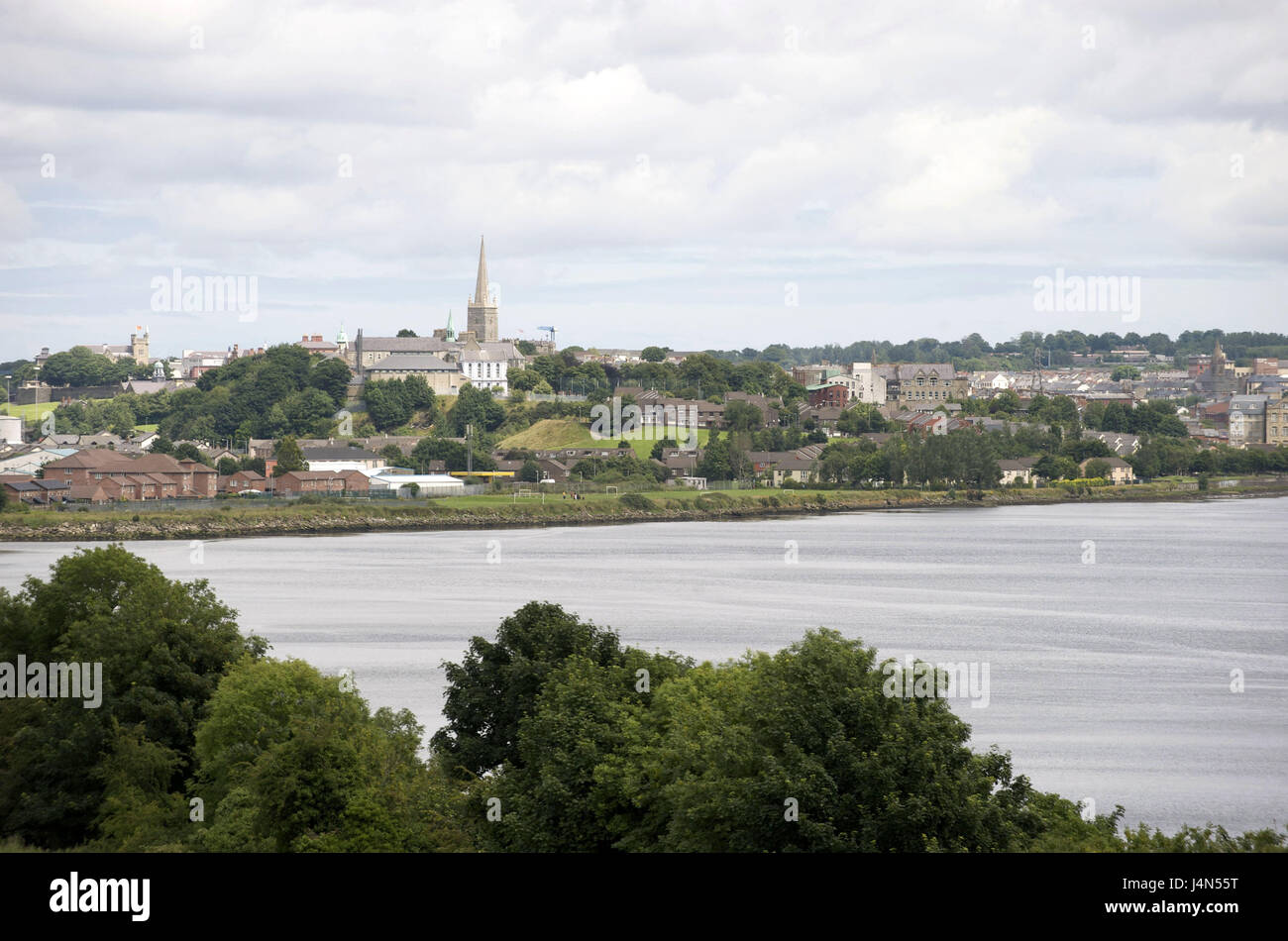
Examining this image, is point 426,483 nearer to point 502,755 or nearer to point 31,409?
point 502,755

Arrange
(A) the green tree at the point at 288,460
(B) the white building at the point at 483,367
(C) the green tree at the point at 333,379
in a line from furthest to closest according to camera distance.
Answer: (B) the white building at the point at 483,367 → (C) the green tree at the point at 333,379 → (A) the green tree at the point at 288,460

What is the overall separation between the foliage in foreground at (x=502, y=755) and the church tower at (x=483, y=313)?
8610 centimetres

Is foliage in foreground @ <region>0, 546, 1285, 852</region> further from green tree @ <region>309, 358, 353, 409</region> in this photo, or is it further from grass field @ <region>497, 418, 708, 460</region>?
green tree @ <region>309, 358, 353, 409</region>

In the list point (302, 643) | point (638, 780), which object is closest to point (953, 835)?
point (638, 780)

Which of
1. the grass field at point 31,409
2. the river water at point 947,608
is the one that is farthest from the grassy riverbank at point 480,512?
the grass field at point 31,409

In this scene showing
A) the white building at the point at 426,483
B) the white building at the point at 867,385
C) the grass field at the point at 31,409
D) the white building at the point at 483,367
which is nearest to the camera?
the white building at the point at 426,483

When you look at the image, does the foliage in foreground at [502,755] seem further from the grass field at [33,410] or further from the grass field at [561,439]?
the grass field at [33,410]

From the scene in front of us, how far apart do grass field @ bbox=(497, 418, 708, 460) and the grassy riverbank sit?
28.2ft

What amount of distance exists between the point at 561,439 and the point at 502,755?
49236 mm

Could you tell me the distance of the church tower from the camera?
9825 cm

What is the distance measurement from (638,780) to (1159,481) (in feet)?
191

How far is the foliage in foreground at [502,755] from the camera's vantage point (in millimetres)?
7004

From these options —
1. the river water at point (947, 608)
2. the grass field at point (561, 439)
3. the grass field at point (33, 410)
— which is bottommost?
the river water at point (947, 608)

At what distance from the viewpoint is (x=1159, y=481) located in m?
61.0
